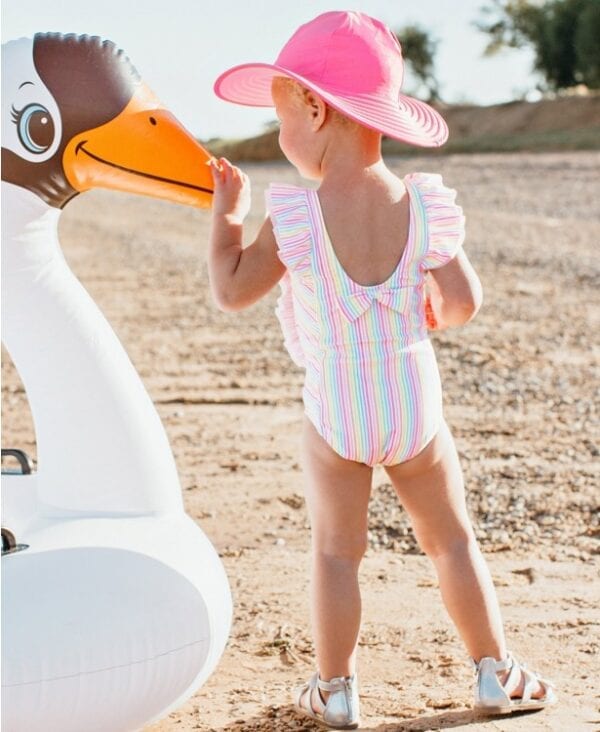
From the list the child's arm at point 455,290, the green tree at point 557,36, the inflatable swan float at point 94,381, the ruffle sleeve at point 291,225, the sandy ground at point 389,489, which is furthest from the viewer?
the green tree at point 557,36

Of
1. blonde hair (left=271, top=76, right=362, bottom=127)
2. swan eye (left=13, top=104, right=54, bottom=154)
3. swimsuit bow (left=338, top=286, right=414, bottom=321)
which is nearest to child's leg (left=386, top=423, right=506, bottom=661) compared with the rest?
swimsuit bow (left=338, top=286, right=414, bottom=321)

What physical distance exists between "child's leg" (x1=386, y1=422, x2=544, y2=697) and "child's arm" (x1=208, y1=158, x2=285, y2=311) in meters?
0.54

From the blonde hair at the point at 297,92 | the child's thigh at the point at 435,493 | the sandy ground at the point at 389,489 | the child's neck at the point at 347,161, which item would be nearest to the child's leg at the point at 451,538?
the child's thigh at the point at 435,493

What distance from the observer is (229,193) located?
281cm

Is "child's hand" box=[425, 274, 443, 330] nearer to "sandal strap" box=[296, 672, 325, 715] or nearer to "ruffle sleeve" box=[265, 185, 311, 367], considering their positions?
"ruffle sleeve" box=[265, 185, 311, 367]

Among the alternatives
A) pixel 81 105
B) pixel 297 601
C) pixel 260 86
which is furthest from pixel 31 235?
pixel 297 601

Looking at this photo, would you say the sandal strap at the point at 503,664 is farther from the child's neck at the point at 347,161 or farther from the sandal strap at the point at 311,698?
the child's neck at the point at 347,161

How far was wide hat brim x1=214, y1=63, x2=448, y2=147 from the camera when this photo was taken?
2701mm

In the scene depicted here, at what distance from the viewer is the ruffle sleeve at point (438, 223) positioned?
9.15 ft

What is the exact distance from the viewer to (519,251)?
12438 millimetres

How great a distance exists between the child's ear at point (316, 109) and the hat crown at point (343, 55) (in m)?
0.03

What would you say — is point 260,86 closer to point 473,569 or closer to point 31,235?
point 31,235

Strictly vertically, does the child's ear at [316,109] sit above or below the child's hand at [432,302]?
above

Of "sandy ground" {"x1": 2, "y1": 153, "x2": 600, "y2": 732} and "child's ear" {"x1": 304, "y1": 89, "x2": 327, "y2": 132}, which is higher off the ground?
"child's ear" {"x1": 304, "y1": 89, "x2": 327, "y2": 132}
